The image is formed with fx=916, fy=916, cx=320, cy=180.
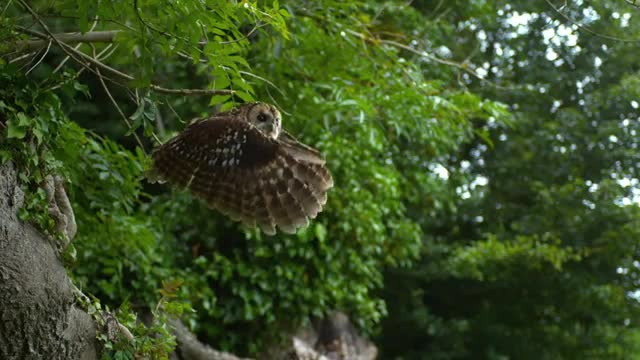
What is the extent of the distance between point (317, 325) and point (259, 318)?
1.47 ft

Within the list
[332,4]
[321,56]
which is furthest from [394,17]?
[332,4]

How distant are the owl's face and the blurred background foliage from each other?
0.15m

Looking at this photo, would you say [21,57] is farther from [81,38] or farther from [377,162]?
[377,162]

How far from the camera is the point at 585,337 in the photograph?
7312 millimetres

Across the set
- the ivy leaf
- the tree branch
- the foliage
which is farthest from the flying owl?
the foliage

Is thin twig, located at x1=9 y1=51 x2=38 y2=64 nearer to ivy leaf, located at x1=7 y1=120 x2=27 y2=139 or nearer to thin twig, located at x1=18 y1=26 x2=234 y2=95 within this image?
thin twig, located at x1=18 y1=26 x2=234 y2=95

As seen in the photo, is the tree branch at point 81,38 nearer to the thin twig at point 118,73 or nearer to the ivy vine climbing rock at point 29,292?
the thin twig at point 118,73

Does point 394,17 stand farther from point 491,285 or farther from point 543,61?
point 491,285

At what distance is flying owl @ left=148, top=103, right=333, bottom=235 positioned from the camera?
293 centimetres

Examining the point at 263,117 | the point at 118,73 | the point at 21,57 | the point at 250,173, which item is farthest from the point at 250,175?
the point at 21,57

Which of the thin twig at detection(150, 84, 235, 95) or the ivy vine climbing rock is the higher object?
the thin twig at detection(150, 84, 235, 95)

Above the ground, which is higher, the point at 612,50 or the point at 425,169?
the point at 612,50

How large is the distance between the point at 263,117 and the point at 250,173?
27cm

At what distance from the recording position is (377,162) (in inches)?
230
